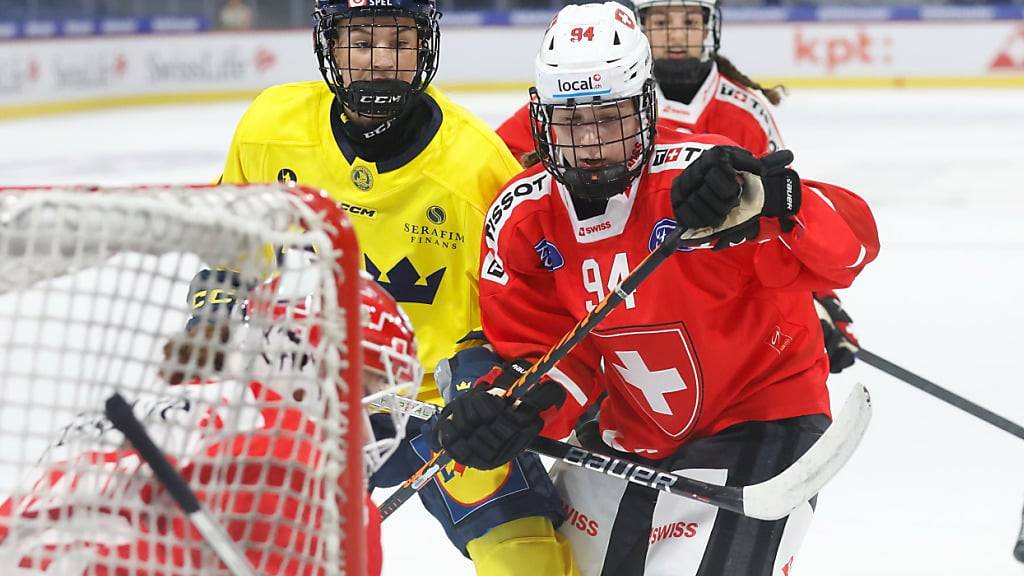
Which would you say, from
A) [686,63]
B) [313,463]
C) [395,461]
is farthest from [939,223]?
[313,463]

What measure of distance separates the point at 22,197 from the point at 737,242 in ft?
3.58

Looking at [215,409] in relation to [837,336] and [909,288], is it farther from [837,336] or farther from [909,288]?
[909,288]

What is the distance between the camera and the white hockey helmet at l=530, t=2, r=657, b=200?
6.70ft

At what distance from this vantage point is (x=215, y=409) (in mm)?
1342

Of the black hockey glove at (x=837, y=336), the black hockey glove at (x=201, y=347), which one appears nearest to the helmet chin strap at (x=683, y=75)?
the black hockey glove at (x=837, y=336)

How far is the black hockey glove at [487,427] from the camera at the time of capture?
2.06 m

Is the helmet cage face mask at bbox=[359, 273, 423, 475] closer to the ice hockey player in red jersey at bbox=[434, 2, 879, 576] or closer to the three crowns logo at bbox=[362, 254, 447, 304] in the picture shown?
the ice hockey player in red jersey at bbox=[434, 2, 879, 576]

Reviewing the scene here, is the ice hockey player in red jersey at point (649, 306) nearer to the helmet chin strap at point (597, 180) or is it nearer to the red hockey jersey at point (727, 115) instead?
the helmet chin strap at point (597, 180)

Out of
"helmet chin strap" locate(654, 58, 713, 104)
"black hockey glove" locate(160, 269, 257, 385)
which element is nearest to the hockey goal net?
"black hockey glove" locate(160, 269, 257, 385)

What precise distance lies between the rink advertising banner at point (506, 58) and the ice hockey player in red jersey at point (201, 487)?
378 inches

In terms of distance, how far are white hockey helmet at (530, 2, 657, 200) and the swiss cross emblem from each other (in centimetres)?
23

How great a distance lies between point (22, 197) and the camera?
3.86 feet

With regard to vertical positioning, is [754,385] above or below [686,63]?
below

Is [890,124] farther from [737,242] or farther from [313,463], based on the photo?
[313,463]
